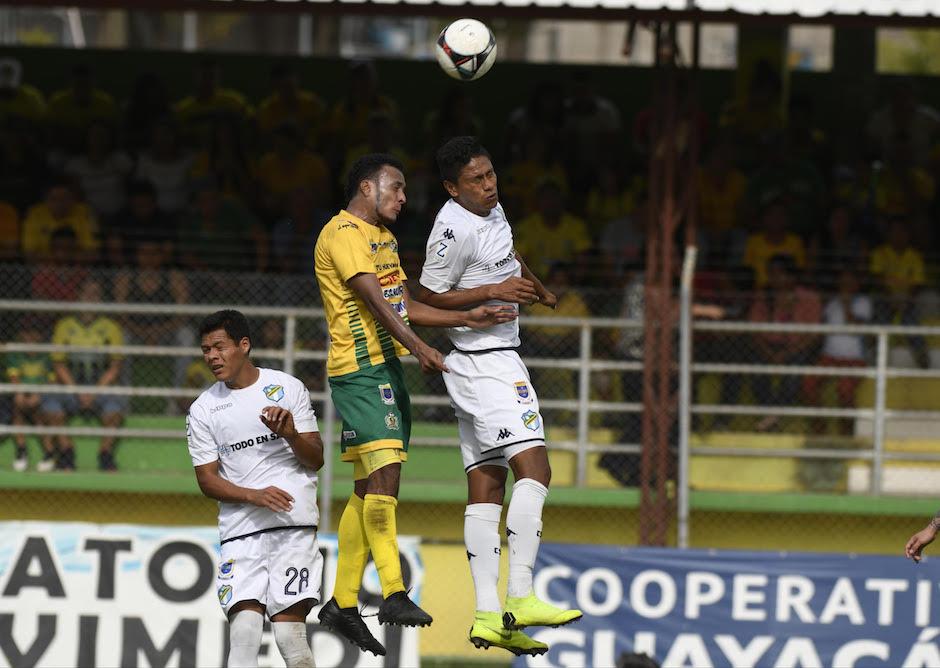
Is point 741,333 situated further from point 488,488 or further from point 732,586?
point 488,488

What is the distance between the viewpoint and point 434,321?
7066 mm

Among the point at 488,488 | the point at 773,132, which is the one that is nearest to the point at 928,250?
the point at 773,132

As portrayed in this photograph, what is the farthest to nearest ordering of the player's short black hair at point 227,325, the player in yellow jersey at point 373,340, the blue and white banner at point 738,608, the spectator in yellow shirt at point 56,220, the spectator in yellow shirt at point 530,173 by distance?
the spectator in yellow shirt at point 530,173, the spectator in yellow shirt at point 56,220, the blue and white banner at point 738,608, the player's short black hair at point 227,325, the player in yellow jersey at point 373,340

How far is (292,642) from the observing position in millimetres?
7766

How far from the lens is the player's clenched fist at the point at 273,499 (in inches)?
296

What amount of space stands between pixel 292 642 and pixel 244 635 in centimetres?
25

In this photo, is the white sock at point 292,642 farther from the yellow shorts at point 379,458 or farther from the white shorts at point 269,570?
the yellow shorts at point 379,458

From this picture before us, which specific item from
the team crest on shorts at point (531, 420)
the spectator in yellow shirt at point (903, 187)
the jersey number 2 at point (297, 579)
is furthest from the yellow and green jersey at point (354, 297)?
the spectator in yellow shirt at point (903, 187)

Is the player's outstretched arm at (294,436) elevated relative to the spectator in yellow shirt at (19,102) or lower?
lower

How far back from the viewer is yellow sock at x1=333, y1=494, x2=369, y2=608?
24.1 feet

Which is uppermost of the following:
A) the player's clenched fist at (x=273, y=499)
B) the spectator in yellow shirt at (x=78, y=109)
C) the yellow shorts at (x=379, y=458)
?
the spectator in yellow shirt at (x=78, y=109)

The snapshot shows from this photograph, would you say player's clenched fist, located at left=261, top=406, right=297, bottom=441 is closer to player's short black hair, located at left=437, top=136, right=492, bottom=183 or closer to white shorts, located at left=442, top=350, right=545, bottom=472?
white shorts, located at left=442, top=350, right=545, bottom=472

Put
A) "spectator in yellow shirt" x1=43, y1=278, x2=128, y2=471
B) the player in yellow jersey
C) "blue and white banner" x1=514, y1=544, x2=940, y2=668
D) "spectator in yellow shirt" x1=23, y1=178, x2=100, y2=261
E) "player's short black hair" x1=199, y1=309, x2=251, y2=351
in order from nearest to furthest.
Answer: the player in yellow jersey → "player's short black hair" x1=199, y1=309, x2=251, y2=351 → "blue and white banner" x1=514, y1=544, x2=940, y2=668 → "spectator in yellow shirt" x1=43, y1=278, x2=128, y2=471 → "spectator in yellow shirt" x1=23, y1=178, x2=100, y2=261

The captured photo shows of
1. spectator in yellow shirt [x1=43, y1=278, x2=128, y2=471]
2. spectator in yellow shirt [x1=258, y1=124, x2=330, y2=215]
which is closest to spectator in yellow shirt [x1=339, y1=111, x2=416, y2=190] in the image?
spectator in yellow shirt [x1=258, y1=124, x2=330, y2=215]
